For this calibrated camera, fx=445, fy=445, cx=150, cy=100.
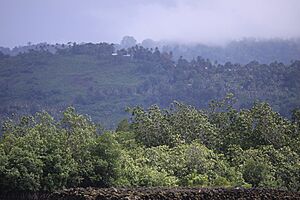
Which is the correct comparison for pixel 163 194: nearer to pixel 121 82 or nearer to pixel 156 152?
pixel 156 152

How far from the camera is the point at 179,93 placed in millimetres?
114875

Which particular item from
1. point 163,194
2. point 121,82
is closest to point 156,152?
point 163,194

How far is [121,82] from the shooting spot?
120 metres

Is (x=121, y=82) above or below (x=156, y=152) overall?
below

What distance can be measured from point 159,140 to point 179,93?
7790cm

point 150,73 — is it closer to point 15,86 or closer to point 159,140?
point 15,86

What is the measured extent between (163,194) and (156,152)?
938 centimetres

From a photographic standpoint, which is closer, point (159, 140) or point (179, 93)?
point (159, 140)

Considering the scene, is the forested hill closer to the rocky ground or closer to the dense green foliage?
the dense green foliage

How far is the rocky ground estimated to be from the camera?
70.1 ft

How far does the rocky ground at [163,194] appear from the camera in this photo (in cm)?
2138

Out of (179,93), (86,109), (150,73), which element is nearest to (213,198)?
(86,109)

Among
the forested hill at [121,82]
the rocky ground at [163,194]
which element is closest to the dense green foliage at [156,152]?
the rocky ground at [163,194]

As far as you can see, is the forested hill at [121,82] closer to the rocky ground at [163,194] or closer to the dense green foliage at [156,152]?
the dense green foliage at [156,152]
